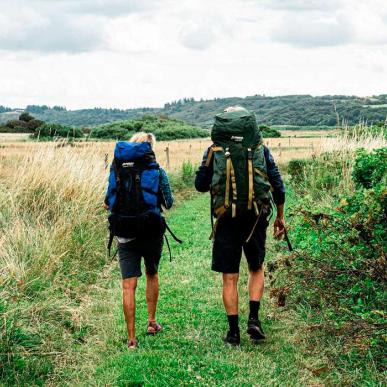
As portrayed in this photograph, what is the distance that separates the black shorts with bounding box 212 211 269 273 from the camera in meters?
5.49

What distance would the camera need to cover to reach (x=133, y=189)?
5539 millimetres

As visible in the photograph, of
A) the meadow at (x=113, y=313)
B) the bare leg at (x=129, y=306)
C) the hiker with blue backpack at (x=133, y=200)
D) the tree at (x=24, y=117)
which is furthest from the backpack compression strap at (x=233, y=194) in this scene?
the tree at (x=24, y=117)

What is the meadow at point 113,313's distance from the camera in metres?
5.02

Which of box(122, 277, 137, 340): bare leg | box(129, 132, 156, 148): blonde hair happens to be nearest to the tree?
box(129, 132, 156, 148): blonde hair

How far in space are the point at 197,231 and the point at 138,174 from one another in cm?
659

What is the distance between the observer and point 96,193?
35.1 feet

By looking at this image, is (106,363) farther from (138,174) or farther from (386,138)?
(386,138)

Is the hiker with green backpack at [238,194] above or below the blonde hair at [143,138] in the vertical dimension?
below

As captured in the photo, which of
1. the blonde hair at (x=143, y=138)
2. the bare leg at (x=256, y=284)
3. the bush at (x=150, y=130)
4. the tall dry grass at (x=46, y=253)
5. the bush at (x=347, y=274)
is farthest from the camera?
the bush at (x=150, y=130)

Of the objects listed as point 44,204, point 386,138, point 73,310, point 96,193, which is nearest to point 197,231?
point 96,193

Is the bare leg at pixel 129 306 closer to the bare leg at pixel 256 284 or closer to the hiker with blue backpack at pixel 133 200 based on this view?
the hiker with blue backpack at pixel 133 200

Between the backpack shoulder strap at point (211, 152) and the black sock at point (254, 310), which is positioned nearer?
the backpack shoulder strap at point (211, 152)

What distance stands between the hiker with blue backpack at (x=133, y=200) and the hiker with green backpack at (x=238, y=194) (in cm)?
44

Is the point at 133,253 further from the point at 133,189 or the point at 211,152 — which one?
the point at 211,152
